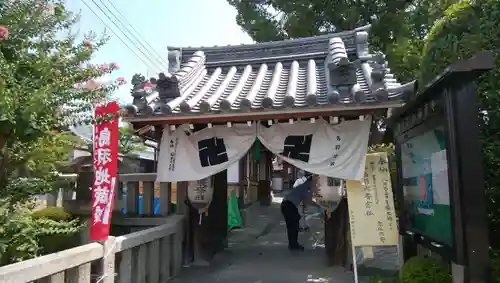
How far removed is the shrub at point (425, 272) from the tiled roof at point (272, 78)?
8.28ft

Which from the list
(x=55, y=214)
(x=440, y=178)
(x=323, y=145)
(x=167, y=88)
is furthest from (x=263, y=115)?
(x=55, y=214)

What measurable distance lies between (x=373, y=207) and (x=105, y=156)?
173 inches

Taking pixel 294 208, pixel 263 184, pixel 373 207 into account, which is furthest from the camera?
pixel 263 184

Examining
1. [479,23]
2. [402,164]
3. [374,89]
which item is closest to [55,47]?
[374,89]

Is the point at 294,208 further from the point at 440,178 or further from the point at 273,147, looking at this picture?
the point at 440,178

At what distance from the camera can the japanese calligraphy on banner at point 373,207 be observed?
6957mm

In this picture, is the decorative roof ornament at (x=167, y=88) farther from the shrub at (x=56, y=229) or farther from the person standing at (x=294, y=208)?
the person standing at (x=294, y=208)

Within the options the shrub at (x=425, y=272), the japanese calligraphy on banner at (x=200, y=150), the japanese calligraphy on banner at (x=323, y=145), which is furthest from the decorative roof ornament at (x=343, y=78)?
the shrub at (x=425, y=272)

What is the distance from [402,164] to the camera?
22.7 ft

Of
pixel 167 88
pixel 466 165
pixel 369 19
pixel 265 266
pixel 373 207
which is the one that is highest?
pixel 369 19

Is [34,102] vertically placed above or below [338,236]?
above

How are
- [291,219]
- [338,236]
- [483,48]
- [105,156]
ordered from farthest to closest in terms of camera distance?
[291,219] < [338,236] < [105,156] < [483,48]

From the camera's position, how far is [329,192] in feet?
27.5

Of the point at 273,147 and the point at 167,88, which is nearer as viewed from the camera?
the point at 273,147
